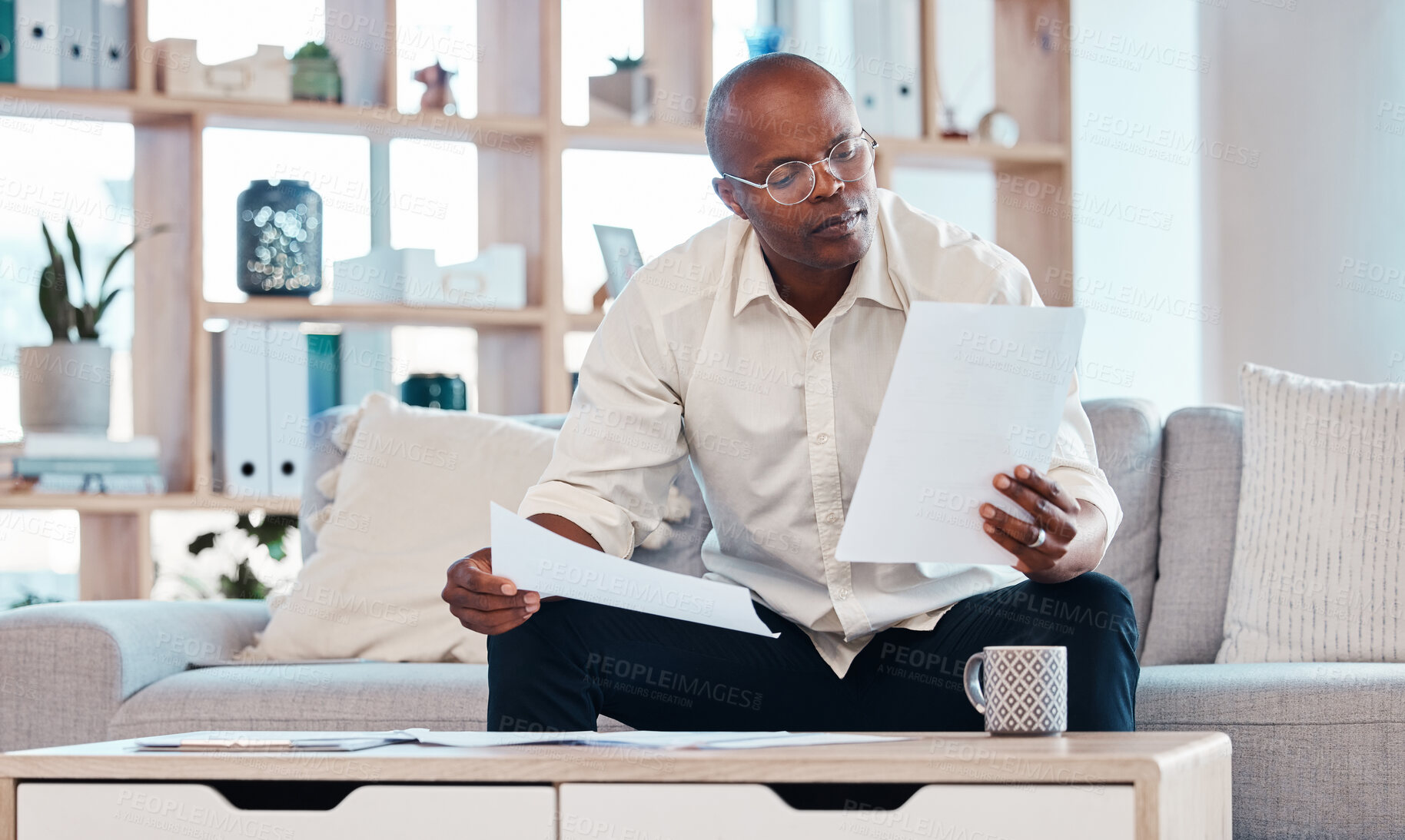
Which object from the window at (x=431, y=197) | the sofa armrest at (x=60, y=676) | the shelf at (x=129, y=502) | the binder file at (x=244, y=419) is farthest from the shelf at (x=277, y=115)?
the sofa armrest at (x=60, y=676)

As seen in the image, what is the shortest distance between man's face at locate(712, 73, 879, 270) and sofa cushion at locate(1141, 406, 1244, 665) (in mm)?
820

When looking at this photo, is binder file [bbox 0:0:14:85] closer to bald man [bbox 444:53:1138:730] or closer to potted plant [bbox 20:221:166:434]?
potted plant [bbox 20:221:166:434]

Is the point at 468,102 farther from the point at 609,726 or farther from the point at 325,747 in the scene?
the point at 325,747

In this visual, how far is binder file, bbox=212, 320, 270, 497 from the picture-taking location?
2.88m

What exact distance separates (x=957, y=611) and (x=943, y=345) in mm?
476

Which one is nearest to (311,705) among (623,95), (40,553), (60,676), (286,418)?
(60,676)

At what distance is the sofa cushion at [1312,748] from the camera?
1.55 meters

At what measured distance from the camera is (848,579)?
1554mm

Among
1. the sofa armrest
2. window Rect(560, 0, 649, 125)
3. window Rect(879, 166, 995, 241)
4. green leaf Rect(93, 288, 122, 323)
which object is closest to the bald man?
the sofa armrest

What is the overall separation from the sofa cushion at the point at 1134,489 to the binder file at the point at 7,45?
225 cm

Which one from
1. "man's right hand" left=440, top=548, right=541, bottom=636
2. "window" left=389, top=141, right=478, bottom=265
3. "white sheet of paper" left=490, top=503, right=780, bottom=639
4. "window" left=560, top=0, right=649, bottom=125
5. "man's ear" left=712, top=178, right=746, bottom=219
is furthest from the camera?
"window" left=560, top=0, right=649, bottom=125

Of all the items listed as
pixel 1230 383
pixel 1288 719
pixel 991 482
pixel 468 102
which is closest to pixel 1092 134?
pixel 1230 383

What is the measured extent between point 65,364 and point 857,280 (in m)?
1.84

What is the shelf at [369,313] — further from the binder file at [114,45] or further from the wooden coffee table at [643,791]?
the wooden coffee table at [643,791]
